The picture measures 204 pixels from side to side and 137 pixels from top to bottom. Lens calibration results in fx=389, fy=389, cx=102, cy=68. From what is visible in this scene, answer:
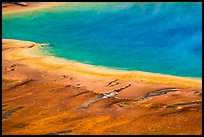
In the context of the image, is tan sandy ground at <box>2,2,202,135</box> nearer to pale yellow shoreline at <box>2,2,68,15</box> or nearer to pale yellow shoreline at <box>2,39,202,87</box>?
pale yellow shoreline at <box>2,39,202,87</box>

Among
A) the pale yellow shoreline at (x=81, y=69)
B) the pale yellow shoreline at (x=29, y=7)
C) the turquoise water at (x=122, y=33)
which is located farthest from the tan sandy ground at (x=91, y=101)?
the pale yellow shoreline at (x=29, y=7)

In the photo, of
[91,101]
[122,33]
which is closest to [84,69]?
[91,101]

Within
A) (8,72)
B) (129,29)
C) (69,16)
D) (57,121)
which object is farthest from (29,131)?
(69,16)

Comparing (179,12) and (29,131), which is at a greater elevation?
(179,12)

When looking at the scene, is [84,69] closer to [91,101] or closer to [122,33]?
[91,101]

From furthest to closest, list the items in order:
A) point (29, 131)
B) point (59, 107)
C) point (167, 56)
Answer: point (167, 56)
point (59, 107)
point (29, 131)

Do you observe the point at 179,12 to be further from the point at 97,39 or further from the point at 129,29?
the point at 97,39
